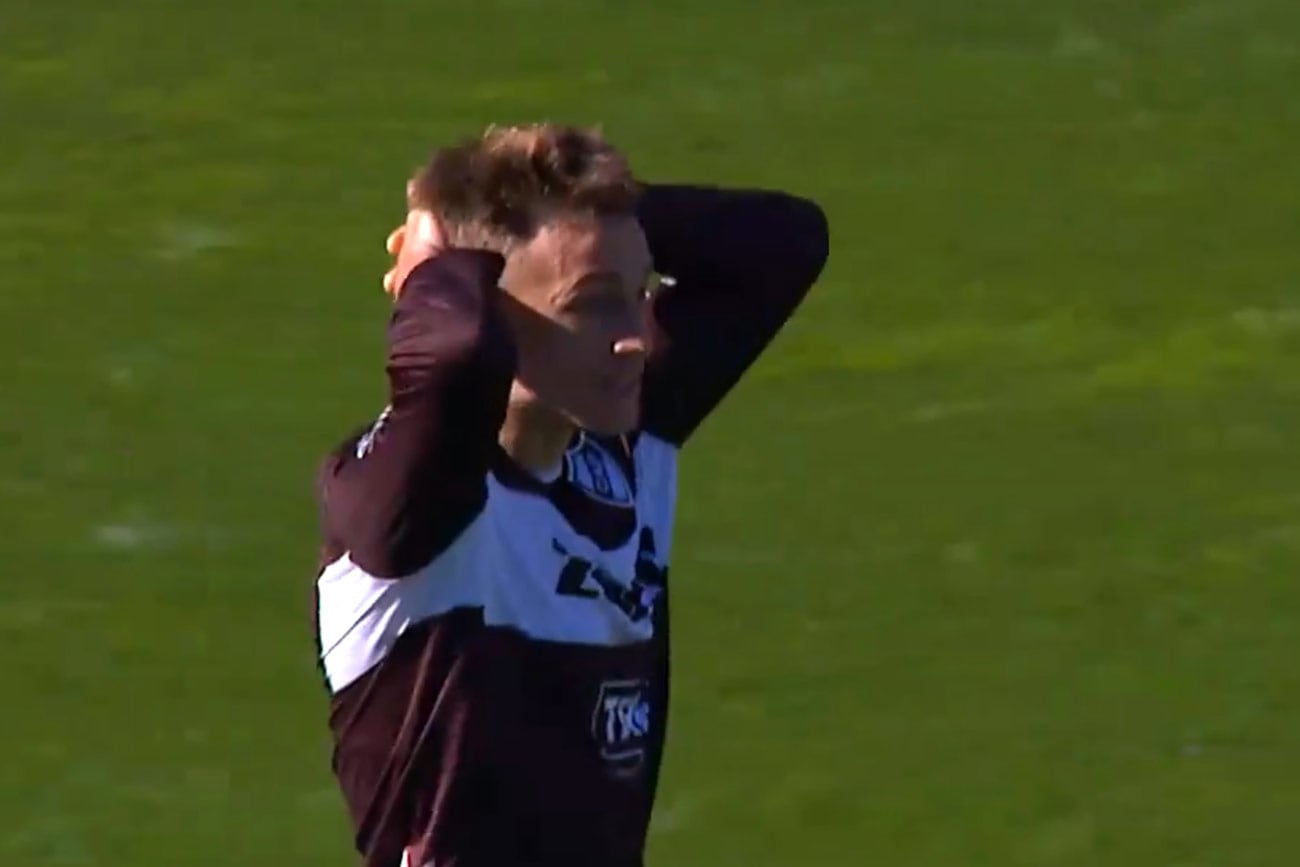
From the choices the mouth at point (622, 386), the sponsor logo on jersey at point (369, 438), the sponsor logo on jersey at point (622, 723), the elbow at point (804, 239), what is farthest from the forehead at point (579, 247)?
the elbow at point (804, 239)

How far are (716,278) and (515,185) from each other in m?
0.78

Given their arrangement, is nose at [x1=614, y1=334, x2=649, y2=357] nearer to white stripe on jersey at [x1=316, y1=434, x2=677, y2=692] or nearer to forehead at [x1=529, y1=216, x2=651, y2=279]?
forehead at [x1=529, y1=216, x2=651, y2=279]

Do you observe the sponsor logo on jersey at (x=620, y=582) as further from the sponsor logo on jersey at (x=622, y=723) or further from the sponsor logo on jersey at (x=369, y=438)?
the sponsor logo on jersey at (x=369, y=438)

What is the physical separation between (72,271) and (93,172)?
1.01 metres

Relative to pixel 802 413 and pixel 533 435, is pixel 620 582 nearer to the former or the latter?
pixel 533 435

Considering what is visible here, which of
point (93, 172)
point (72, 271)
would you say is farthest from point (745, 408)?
point (93, 172)

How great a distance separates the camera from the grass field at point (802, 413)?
724cm

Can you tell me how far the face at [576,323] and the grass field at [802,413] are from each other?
11.4 ft

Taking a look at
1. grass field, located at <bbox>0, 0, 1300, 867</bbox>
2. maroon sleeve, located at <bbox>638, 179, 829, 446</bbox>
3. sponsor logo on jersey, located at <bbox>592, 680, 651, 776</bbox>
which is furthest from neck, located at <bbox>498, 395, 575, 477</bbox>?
grass field, located at <bbox>0, 0, 1300, 867</bbox>

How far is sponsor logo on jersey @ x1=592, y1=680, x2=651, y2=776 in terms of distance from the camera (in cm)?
364

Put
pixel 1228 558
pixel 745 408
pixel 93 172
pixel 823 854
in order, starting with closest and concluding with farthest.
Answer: pixel 823 854 < pixel 1228 558 < pixel 745 408 < pixel 93 172

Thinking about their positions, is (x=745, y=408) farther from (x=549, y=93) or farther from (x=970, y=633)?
(x=549, y=93)

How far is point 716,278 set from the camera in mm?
4234

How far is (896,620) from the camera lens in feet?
26.6
